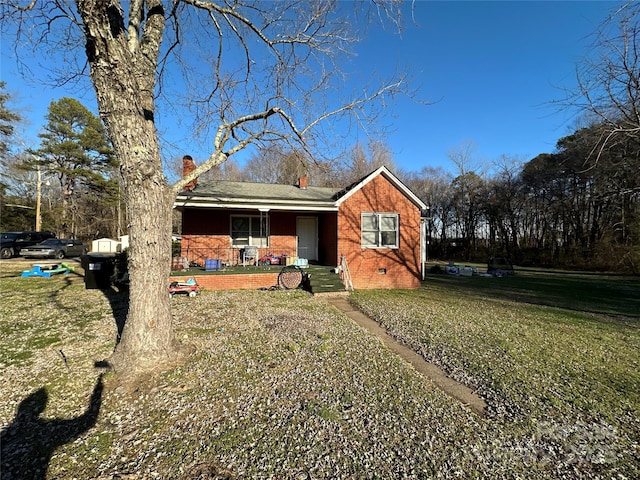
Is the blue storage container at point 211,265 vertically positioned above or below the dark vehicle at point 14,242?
below

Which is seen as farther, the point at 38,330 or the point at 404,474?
the point at 38,330

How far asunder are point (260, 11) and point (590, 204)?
104 feet

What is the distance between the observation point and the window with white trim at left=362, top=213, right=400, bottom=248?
11891 mm

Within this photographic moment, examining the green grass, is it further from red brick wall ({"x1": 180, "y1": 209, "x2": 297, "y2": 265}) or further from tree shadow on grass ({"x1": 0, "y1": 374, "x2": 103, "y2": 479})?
red brick wall ({"x1": 180, "y1": 209, "x2": 297, "y2": 265})

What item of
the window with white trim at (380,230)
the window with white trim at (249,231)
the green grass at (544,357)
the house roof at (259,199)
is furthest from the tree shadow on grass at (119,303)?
the window with white trim at (380,230)

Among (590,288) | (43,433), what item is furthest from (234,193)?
(590,288)

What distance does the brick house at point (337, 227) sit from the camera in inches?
449

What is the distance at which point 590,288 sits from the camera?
13617 mm

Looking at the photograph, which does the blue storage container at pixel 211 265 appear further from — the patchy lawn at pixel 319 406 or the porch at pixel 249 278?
the patchy lawn at pixel 319 406

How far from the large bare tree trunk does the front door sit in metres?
9.09

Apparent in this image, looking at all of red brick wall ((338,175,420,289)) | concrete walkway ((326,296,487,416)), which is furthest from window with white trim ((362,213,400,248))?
concrete walkway ((326,296,487,416))

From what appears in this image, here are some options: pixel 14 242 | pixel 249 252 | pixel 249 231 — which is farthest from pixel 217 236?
pixel 14 242

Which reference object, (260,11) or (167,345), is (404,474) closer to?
(167,345)

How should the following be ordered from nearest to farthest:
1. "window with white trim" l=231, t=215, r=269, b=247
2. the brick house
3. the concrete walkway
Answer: the concrete walkway → the brick house → "window with white trim" l=231, t=215, r=269, b=247
